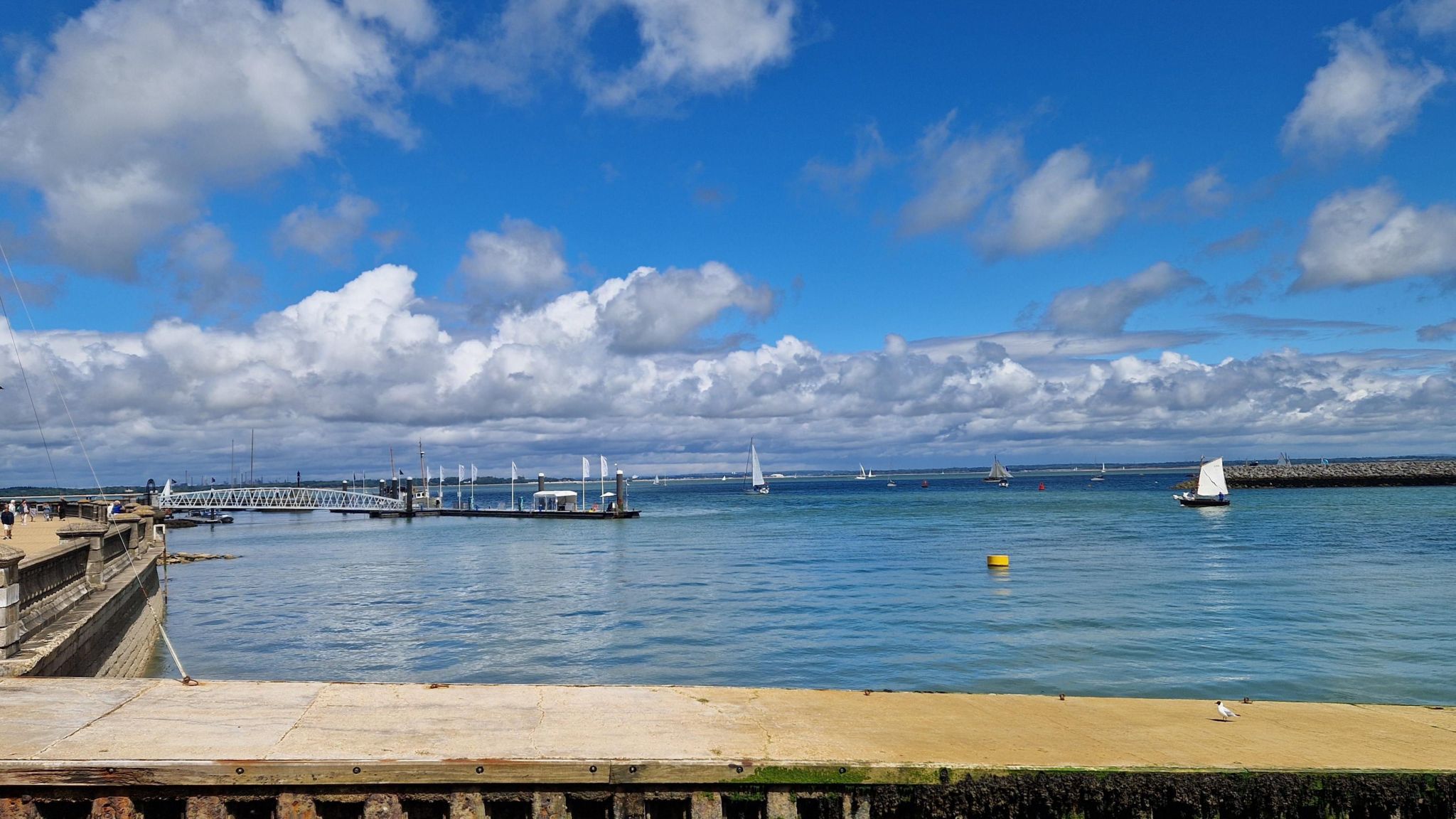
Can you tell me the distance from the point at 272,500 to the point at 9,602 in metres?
138

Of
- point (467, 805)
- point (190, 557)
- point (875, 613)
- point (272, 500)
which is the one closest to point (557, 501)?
point (190, 557)

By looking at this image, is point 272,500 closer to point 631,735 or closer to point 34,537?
point 34,537

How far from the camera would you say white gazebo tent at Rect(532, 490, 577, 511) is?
10369 cm

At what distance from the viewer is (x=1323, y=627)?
2394 cm

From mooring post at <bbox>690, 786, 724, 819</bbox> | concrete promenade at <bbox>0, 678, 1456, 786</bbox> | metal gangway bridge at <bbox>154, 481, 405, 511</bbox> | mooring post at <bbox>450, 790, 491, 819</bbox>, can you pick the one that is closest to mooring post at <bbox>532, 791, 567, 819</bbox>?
concrete promenade at <bbox>0, 678, 1456, 786</bbox>

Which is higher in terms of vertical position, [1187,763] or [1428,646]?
[1187,763]

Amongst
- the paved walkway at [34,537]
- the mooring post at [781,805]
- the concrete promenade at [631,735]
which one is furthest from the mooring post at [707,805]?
the paved walkway at [34,537]

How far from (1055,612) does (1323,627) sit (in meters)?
6.56

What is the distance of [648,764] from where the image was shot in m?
7.40

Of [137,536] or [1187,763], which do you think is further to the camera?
[137,536]

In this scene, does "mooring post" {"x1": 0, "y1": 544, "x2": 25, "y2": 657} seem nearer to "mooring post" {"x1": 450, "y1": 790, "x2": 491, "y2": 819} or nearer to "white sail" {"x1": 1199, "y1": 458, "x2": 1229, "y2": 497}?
"mooring post" {"x1": 450, "y1": 790, "x2": 491, "y2": 819}

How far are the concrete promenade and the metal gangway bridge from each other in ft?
364

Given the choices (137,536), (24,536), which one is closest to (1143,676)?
(137,536)

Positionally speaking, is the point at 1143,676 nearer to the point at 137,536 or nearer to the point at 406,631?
the point at 406,631
